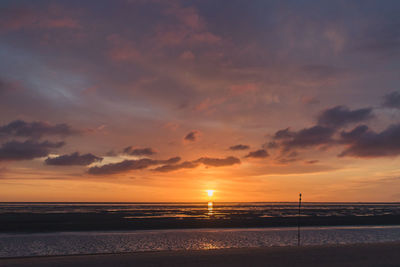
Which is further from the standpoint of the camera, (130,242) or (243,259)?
(130,242)

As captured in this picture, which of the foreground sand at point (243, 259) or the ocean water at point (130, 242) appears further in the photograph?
the ocean water at point (130, 242)

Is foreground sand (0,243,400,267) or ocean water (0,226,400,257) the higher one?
foreground sand (0,243,400,267)

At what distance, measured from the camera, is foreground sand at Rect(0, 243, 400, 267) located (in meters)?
17.8

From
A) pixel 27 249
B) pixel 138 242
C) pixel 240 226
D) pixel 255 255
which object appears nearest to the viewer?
pixel 255 255

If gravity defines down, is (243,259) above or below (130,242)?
above

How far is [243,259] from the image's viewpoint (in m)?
18.9

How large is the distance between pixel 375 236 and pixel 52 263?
36904 millimetres

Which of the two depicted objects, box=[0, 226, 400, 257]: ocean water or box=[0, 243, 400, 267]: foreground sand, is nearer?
box=[0, 243, 400, 267]: foreground sand

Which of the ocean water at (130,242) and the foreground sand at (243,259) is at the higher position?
the foreground sand at (243,259)

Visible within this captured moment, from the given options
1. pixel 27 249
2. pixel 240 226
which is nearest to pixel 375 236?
pixel 240 226

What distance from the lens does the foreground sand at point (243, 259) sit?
17.8 metres

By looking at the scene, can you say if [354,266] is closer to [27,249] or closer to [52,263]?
[52,263]

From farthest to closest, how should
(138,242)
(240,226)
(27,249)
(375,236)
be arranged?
1. (240,226)
2. (375,236)
3. (138,242)
4. (27,249)

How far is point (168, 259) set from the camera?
1883 centimetres
